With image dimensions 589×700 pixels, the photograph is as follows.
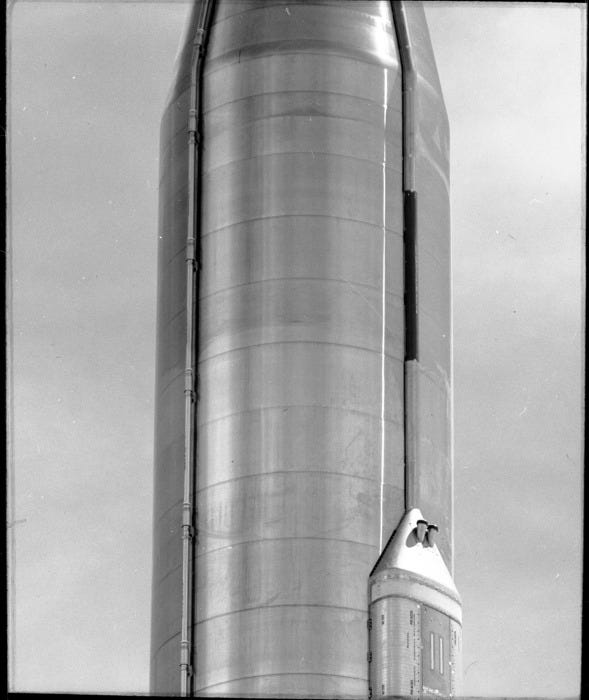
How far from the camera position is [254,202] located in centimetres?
3962

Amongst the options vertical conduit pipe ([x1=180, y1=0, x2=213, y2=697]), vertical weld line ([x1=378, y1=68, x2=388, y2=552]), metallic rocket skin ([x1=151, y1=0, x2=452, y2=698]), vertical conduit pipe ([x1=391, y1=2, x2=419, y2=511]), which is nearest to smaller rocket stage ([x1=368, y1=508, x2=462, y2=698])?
metallic rocket skin ([x1=151, y1=0, x2=452, y2=698])

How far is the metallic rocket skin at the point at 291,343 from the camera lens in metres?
37.9

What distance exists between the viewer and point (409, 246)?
39.8 m

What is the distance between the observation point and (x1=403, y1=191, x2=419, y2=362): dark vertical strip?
39.3 meters

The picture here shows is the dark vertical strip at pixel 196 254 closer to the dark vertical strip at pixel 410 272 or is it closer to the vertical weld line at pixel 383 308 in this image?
the vertical weld line at pixel 383 308

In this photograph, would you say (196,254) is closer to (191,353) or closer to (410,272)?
(191,353)

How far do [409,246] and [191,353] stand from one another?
400cm

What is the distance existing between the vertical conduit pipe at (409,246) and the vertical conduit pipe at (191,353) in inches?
135

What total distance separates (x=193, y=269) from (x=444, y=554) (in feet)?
20.4

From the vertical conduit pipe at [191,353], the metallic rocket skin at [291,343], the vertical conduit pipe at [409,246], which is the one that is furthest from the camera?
the vertical conduit pipe at [409,246]

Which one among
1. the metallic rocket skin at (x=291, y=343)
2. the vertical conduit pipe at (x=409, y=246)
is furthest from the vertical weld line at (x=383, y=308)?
the vertical conduit pipe at (x=409, y=246)

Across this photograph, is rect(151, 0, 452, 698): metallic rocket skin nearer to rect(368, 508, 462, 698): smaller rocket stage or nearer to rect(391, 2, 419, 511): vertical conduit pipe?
rect(391, 2, 419, 511): vertical conduit pipe

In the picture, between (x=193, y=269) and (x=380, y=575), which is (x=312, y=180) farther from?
(x=380, y=575)

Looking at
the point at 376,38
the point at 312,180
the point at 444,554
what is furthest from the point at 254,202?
the point at 444,554
